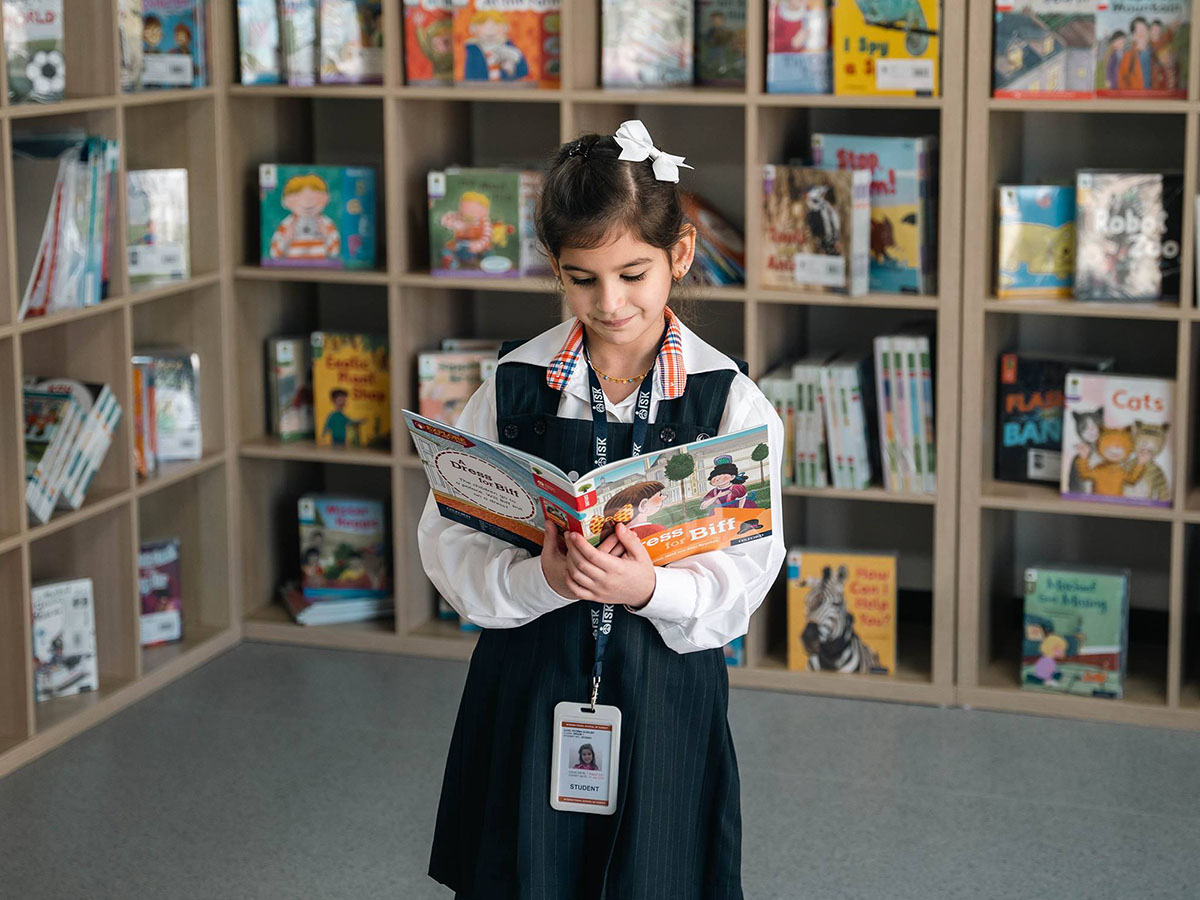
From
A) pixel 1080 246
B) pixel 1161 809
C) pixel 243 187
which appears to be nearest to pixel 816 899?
pixel 1161 809

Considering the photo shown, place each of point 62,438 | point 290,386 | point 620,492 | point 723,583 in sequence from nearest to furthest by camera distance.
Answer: point 620,492
point 723,583
point 62,438
point 290,386

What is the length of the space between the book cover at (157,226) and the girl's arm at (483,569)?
1612mm

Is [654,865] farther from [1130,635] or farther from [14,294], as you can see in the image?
[1130,635]

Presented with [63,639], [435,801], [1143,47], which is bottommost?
[435,801]

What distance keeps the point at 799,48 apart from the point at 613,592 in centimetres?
175

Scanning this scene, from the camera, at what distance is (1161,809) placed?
107 inches

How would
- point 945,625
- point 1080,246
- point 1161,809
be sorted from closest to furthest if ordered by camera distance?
point 1161,809
point 1080,246
point 945,625

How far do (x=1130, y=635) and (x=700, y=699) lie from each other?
2002mm

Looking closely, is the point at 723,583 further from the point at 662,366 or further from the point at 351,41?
the point at 351,41

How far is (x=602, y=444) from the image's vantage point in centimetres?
177

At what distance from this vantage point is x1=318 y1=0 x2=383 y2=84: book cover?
3363 mm

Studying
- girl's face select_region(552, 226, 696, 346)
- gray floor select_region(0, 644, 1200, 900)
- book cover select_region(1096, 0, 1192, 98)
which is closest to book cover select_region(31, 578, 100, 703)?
gray floor select_region(0, 644, 1200, 900)

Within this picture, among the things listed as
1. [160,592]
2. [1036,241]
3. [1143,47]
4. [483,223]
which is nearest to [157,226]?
[483,223]

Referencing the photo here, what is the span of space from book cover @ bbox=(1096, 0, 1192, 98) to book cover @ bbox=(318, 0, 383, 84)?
5.01ft
